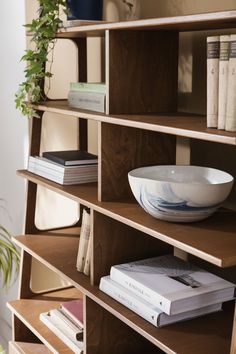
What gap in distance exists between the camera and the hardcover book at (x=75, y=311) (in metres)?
1.99


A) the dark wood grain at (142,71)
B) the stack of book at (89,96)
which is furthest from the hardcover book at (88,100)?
the dark wood grain at (142,71)

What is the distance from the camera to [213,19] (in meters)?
1.21

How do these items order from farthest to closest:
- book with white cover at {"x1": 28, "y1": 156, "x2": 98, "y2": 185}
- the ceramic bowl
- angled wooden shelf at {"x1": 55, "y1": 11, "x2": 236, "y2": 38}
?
1. book with white cover at {"x1": 28, "y1": 156, "x2": 98, "y2": 185}
2. the ceramic bowl
3. angled wooden shelf at {"x1": 55, "y1": 11, "x2": 236, "y2": 38}

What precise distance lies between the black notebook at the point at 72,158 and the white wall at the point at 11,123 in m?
0.47

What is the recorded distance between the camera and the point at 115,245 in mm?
1786

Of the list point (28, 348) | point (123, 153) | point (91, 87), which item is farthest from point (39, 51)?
point (28, 348)

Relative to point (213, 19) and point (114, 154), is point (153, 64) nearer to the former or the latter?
point (114, 154)

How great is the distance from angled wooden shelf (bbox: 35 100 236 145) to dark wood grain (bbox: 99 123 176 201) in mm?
85

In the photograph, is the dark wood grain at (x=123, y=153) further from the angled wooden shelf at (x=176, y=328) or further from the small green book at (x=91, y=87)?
the angled wooden shelf at (x=176, y=328)

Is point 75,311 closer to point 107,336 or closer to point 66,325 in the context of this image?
point 66,325

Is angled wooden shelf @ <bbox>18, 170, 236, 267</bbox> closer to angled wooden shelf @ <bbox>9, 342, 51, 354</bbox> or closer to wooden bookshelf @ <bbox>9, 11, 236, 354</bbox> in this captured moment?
wooden bookshelf @ <bbox>9, 11, 236, 354</bbox>

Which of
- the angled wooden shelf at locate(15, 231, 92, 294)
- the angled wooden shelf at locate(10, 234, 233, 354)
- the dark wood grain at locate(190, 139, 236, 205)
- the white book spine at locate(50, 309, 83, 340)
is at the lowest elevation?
the white book spine at locate(50, 309, 83, 340)

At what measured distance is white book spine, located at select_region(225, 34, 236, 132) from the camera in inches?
48.2

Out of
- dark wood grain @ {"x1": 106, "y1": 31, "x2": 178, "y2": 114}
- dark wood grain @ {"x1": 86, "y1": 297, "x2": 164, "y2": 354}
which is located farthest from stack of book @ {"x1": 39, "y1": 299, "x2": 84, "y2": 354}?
dark wood grain @ {"x1": 106, "y1": 31, "x2": 178, "y2": 114}
